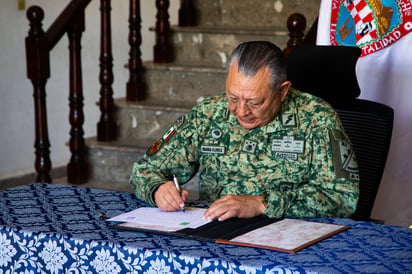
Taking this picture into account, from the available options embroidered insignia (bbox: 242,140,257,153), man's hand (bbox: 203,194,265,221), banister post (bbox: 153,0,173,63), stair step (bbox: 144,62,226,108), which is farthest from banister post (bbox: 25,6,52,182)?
man's hand (bbox: 203,194,265,221)

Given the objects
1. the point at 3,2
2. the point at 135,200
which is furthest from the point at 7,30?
the point at 135,200

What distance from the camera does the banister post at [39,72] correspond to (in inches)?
143

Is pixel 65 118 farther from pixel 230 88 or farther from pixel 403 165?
pixel 230 88

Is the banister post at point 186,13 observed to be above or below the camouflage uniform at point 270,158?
above

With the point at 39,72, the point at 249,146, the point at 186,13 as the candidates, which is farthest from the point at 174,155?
the point at 186,13

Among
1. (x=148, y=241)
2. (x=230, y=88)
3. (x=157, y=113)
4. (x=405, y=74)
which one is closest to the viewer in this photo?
(x=148, y=241)

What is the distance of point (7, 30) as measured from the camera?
4746 mm

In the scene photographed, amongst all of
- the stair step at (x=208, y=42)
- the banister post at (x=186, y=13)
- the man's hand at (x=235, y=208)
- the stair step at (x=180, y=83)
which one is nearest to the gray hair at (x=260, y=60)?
the man's hand at (x=235, y=208)

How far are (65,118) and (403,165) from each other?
2890 millimetres

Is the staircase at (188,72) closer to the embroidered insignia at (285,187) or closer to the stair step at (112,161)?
the stair step at (112,161)

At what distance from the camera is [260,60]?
1938 mm

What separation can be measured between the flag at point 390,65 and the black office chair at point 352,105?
0.90m

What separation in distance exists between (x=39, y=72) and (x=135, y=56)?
0.79m

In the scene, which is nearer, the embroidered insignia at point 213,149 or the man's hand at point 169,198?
the man's hand at point 169,198
